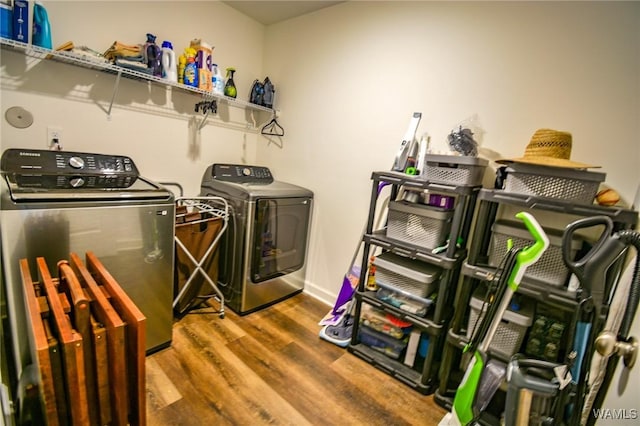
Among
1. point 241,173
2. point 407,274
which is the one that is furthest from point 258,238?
point 407,274

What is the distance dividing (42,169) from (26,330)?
2.92ft

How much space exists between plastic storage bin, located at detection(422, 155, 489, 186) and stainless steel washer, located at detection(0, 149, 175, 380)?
1528 mm

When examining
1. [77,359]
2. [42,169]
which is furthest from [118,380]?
[42,169]

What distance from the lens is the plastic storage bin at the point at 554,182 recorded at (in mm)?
1274

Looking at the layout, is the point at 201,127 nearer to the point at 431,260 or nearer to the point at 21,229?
the point at 21,229

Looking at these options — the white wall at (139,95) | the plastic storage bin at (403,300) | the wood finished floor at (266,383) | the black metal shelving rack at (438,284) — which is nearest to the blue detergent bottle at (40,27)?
the white wall at (139,95)

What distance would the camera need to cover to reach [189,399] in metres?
1.51

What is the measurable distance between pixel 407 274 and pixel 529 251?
2.63ft

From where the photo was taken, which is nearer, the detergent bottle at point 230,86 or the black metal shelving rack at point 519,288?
the black metal shelving rack at point 519,288

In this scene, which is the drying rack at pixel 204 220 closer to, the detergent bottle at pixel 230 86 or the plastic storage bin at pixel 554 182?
the detergent bottle at pixel 230 86

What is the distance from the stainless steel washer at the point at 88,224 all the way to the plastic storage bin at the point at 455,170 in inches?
60.2

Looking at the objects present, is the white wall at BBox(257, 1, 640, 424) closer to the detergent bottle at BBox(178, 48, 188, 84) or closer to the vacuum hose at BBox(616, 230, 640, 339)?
the vacuum hose at BBox(616, 230, 640, 339)

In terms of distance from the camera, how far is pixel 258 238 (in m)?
2.26

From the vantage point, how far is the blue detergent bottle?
157cm
